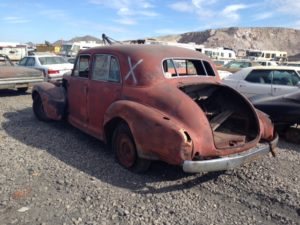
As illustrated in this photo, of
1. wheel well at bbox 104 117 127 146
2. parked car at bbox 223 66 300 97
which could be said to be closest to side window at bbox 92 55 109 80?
wheel well at bbox 104 117 127 146

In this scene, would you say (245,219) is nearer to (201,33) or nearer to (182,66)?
(182,66)

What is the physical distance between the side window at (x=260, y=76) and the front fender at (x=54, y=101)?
5.76m

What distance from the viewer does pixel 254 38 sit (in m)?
112

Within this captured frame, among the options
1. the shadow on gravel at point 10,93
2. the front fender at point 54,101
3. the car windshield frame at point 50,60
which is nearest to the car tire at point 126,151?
the front fender at point 54,101

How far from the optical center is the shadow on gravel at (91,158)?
15.7 ft

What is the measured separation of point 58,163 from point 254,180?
Result: 9.44 ft

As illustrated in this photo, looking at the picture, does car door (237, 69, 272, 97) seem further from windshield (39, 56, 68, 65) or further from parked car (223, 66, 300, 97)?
windshield (39, 56, 68, 65)

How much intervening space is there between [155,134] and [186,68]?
1942 millimetres

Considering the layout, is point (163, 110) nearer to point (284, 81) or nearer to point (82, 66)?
point (82, 66)

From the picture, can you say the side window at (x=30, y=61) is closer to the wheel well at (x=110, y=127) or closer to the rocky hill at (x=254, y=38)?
the wheel well at (x=110, y=127)

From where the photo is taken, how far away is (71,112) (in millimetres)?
6930

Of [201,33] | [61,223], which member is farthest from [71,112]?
[201,33]

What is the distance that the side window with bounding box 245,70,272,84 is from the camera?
Result: 1019 cm

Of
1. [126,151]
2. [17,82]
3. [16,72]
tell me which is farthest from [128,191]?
[16,72]
